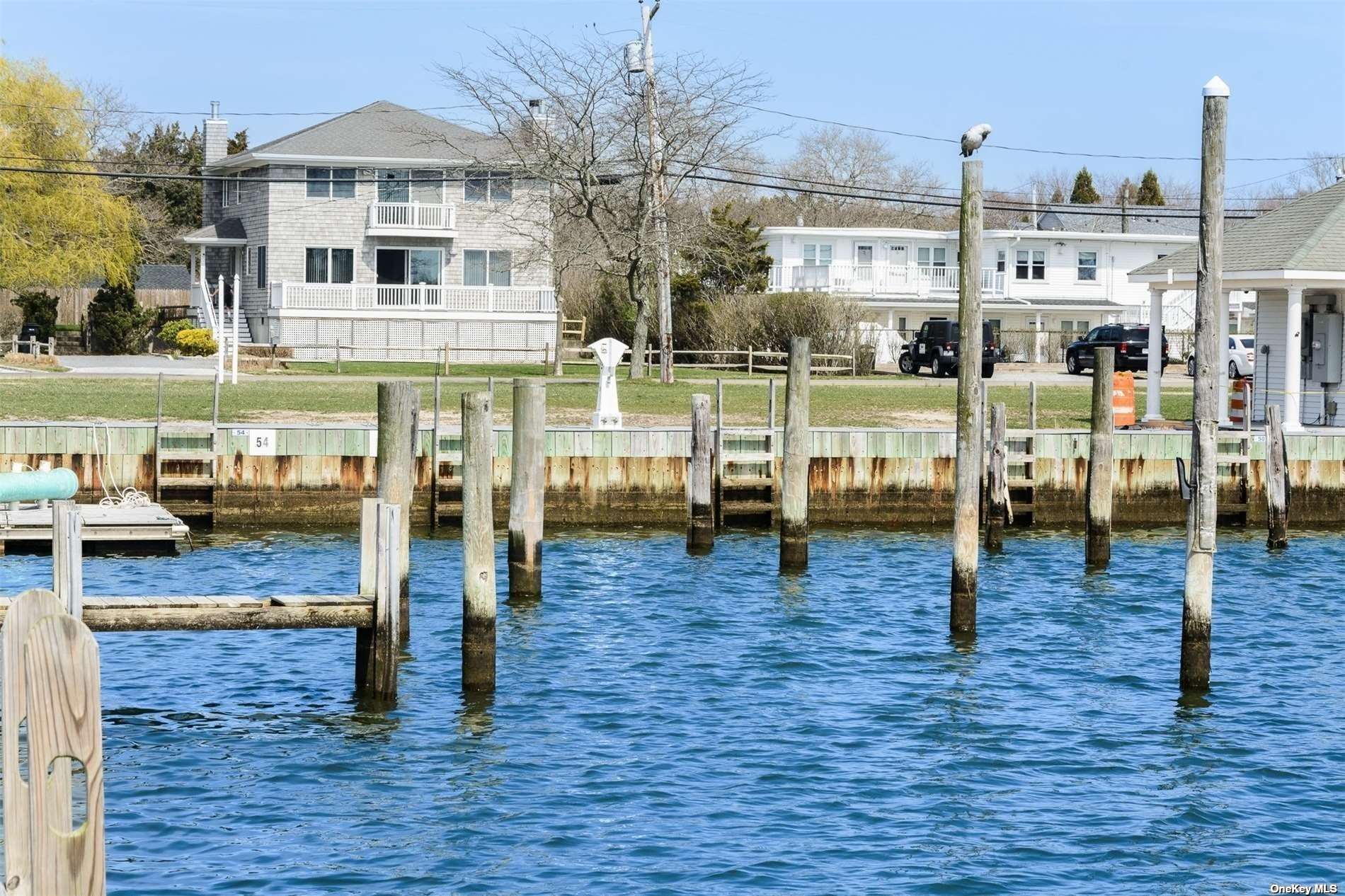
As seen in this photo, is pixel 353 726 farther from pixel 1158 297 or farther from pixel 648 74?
pixel 648 74

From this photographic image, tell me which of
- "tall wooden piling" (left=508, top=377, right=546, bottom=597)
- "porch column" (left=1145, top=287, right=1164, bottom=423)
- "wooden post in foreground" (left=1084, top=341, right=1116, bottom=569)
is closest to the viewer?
"tall wooden piling" (left=508, top=377, right=546, bottom=597)

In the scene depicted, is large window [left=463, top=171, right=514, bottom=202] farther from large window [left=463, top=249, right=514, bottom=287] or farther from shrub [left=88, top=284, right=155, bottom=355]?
shrub [left=88, top=284, right=155, bottom=355]

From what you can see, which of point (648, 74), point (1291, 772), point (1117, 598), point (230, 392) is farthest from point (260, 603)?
point (648, 74)

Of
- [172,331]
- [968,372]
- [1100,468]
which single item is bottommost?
[1100,468]

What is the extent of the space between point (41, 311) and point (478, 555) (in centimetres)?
4964

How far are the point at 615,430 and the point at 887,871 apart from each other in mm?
16260

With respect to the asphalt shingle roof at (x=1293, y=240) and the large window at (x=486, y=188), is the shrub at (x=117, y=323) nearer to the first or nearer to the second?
the large window at (x=486, y=188)

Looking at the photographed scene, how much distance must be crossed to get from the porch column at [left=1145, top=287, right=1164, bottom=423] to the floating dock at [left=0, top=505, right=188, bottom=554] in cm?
2017

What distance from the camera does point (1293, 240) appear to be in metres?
33.6

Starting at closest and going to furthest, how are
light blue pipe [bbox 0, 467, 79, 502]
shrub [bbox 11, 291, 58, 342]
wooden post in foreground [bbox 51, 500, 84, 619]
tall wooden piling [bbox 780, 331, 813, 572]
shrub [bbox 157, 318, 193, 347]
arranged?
wooden post in foreground [bbox 51, 500, 84, 619] → tall wooden piling [bbox 780, 331, 813, 572] → light blue pipe [bbox 0, 467, 79, 502] → shrub [bbox 157, 318, 193, 347] → shrub [bbox 11, 291, 58, 342]

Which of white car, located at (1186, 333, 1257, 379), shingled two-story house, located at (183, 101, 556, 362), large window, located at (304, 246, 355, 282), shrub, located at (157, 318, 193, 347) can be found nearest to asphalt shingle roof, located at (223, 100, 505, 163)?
shingled two-story house, located at (183, 101, 556, 362)

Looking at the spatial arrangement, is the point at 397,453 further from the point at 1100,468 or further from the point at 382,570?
the point at 1100,468

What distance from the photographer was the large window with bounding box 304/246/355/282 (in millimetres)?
60062

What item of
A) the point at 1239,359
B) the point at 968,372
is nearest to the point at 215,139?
the point at 1239,359
